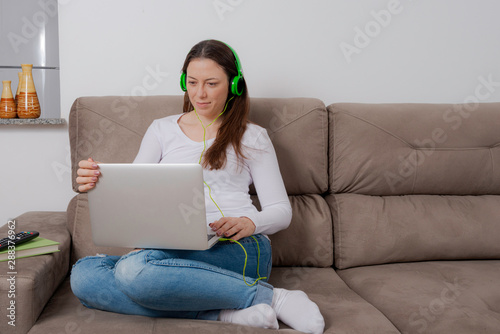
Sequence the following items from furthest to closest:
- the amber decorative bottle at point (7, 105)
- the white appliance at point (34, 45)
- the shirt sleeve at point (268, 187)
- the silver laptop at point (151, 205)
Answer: the white appliance at point (34, 45)
the amber decorative bottle at point (7, 105)
the shirt sleeve at point (268, 187)
the silver laptop at point (151, 205)

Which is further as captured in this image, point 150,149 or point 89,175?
point 150,149

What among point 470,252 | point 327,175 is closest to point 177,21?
point 327,175

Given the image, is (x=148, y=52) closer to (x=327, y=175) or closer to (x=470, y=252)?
(x=327, y=175)

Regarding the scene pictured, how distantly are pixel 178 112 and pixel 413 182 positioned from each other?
0.90 meters

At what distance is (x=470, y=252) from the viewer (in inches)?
69.2

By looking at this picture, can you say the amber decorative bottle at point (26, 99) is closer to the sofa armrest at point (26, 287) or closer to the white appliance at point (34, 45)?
the sofa armrest at point (26, 287)

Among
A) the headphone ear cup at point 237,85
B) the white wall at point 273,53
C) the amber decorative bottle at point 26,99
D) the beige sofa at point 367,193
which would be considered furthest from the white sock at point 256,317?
the amber decorative bottle at point 26,99

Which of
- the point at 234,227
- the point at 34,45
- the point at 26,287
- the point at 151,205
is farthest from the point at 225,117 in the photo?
the point at 34,45

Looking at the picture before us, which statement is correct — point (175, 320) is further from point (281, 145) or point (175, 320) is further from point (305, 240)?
point (281, 145)

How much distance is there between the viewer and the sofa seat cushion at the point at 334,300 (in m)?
1.21

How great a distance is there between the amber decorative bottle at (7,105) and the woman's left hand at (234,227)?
111 cm

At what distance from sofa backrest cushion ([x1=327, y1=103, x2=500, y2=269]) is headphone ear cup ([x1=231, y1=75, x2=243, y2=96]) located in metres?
0.41

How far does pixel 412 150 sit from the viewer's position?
5.98 feet

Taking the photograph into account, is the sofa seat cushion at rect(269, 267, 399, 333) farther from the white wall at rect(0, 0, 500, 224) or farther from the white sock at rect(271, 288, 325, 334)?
the white wall at rect(0, 0, 500, 224)
